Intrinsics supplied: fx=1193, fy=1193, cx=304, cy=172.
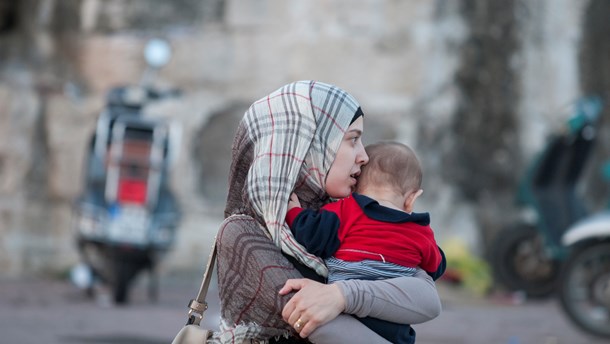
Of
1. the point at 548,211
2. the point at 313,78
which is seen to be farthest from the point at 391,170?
the point at 313,78

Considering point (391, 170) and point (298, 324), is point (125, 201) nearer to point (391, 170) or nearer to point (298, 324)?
point (391, 170)

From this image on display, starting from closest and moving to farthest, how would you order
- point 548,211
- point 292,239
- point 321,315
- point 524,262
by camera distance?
point 321,315
point 292,239
point 548,211
point 524,262

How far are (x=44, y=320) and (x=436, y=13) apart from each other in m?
6.19

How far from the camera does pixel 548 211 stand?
10.5m

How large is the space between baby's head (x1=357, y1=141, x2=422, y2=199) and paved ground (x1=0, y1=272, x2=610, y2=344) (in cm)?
416

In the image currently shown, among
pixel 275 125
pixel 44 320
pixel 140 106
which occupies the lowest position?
pixel 44 320

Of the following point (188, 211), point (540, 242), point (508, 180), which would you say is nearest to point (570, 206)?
point (540, 242)

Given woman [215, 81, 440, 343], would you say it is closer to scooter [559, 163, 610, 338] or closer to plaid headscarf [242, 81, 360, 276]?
plaid headscarf [242, 81, 360, 276]

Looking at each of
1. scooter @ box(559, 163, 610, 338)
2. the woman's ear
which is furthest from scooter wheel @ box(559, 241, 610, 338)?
the woman's ear

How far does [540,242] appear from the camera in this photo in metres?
11.0

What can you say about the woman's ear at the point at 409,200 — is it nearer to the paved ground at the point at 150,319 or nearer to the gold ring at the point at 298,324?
the gold ring at the point at 298,324

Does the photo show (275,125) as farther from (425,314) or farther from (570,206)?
(570,206)

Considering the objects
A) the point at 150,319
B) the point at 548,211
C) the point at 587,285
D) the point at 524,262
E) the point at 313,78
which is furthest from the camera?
the point at 313,78

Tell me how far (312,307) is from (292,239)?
7.4 inches
